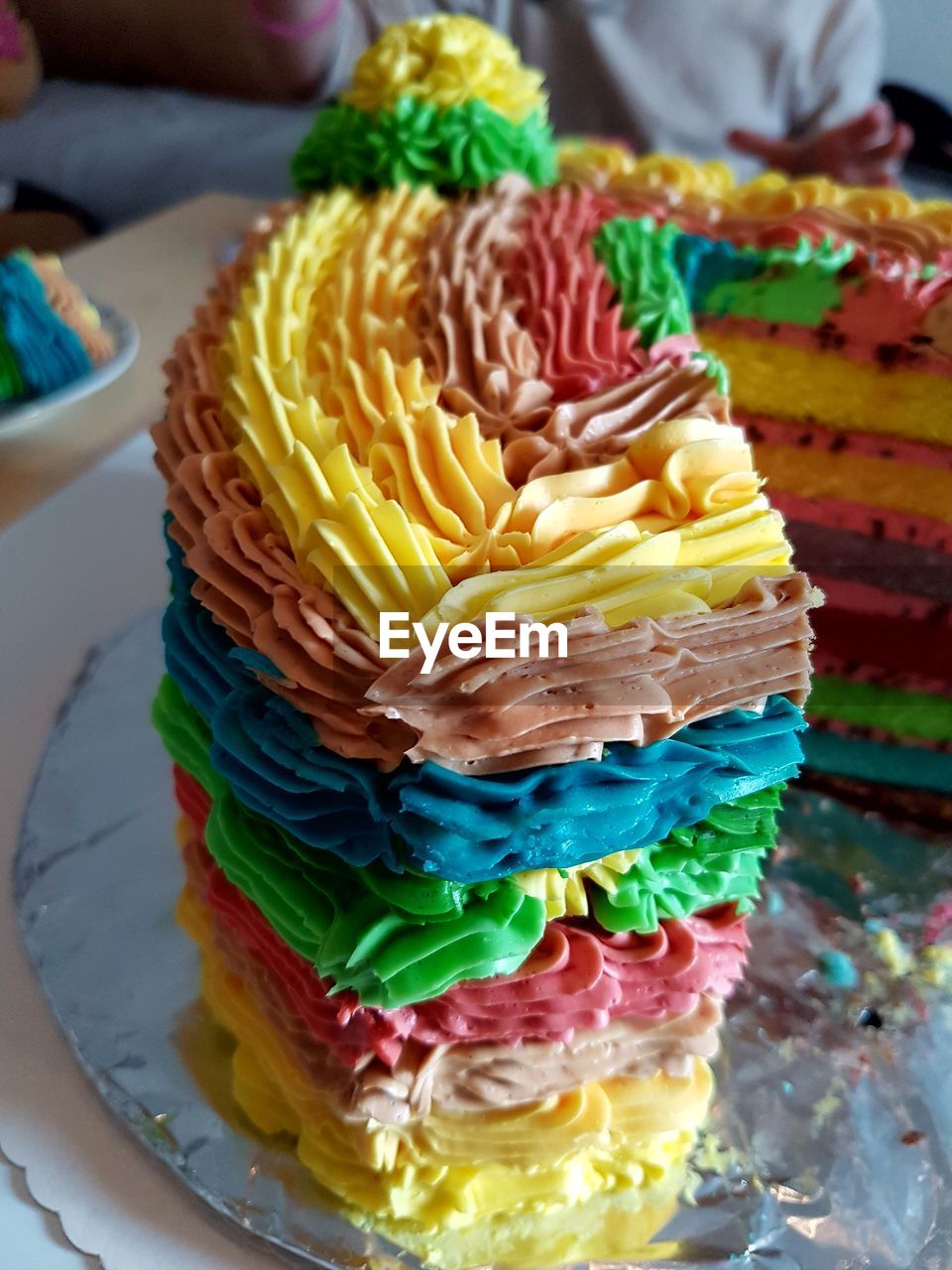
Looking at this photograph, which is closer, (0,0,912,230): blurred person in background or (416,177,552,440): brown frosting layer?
(416,177,552,440): brown frosting layer

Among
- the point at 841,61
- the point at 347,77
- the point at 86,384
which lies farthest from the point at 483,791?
the point at 841,61

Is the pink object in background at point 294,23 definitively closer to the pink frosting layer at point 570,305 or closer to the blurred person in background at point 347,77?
the blurred person in background at point 347,77

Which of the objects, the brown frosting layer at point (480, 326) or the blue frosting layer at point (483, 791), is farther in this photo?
the brown frosting layer at point (480, 326)

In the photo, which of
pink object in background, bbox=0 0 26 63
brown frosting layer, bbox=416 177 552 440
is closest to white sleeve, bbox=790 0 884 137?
brown frosting layer, bbox=416 177 552 440

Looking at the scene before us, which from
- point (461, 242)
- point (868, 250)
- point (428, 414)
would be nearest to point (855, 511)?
point (868, 250)

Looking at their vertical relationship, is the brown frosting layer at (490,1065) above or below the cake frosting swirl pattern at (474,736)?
below

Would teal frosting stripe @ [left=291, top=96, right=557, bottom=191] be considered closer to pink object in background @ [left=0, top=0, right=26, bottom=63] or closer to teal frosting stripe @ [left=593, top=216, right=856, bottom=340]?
teal frosting stripe @ [left=593, top=216, right=856, bottom=340]

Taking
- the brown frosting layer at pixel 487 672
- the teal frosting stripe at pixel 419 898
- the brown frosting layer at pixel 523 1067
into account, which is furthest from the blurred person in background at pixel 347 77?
the brown frosting layer at pixel 523 1067

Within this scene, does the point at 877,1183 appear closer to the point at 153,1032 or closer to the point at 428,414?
Answer: the point at 153,1032
